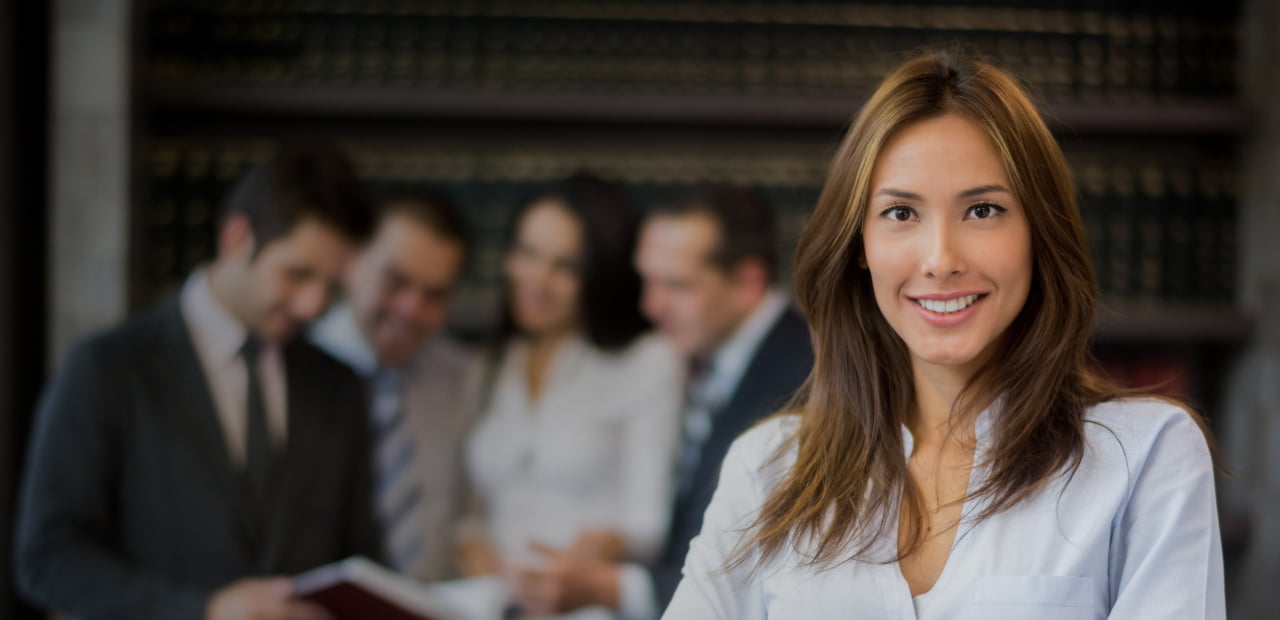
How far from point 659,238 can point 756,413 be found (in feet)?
2.77

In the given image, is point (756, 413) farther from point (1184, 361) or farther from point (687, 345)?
point (1184, 361)

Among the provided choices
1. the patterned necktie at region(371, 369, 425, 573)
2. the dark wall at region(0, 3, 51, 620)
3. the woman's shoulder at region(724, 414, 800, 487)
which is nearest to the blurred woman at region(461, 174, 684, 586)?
the patterned necktie at region(371, 369, 425, 573)

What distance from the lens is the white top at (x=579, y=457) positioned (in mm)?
2453

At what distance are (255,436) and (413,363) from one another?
449mm

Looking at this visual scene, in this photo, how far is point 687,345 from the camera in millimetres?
2510

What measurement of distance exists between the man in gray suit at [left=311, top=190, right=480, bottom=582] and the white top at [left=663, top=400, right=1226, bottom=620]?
4.99 feet

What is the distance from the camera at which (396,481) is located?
239 cm

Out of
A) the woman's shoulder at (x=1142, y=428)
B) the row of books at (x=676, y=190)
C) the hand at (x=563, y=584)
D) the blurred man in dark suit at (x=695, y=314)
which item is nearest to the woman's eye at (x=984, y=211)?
the woman's shoulder at (x=1142, y=428)

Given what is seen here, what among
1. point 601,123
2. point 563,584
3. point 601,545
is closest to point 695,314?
point 601,545

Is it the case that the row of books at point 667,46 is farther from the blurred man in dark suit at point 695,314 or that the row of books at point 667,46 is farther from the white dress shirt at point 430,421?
the white dress shirt at point 430,421

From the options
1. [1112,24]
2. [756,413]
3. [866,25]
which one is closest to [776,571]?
[756,413]

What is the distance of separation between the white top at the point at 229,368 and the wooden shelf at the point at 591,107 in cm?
74

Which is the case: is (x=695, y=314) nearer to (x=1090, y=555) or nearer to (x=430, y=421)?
(x=430, y=421)

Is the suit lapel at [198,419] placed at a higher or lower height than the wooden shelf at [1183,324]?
lower
